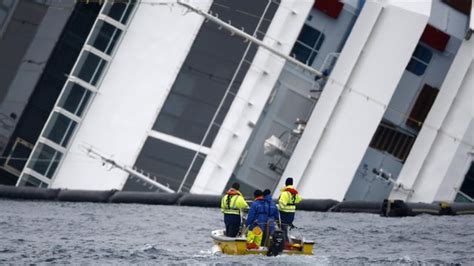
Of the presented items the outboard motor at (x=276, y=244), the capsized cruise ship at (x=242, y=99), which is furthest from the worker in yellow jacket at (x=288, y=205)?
the capsized cruise ship at (x=242, y=99)

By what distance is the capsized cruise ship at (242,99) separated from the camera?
2950 inches

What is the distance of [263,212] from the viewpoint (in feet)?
200

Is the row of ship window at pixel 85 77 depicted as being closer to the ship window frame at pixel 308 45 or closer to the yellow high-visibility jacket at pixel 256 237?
the ship window frame at pixel 308 45

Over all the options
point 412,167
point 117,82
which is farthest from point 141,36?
point 412,167

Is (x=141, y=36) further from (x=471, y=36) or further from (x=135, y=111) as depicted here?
(x=471, y=36)

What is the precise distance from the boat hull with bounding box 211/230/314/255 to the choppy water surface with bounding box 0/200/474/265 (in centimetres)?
68

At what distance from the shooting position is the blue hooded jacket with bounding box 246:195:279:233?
2399 inches

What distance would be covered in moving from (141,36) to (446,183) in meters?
9.88

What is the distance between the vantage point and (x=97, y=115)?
75.6 metres

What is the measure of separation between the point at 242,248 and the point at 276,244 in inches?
38.4

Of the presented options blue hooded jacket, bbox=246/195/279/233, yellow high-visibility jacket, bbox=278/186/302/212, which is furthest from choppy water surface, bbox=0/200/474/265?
blue hooded jacket, bbox=246/195/279/233

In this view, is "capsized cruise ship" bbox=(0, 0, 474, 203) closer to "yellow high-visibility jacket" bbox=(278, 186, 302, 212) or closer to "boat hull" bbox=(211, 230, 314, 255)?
"yellow high-visibility jacket" bbox=(278, 186, 302, 212)

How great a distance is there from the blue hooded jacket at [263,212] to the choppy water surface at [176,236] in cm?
135

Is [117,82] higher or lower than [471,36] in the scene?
lower
